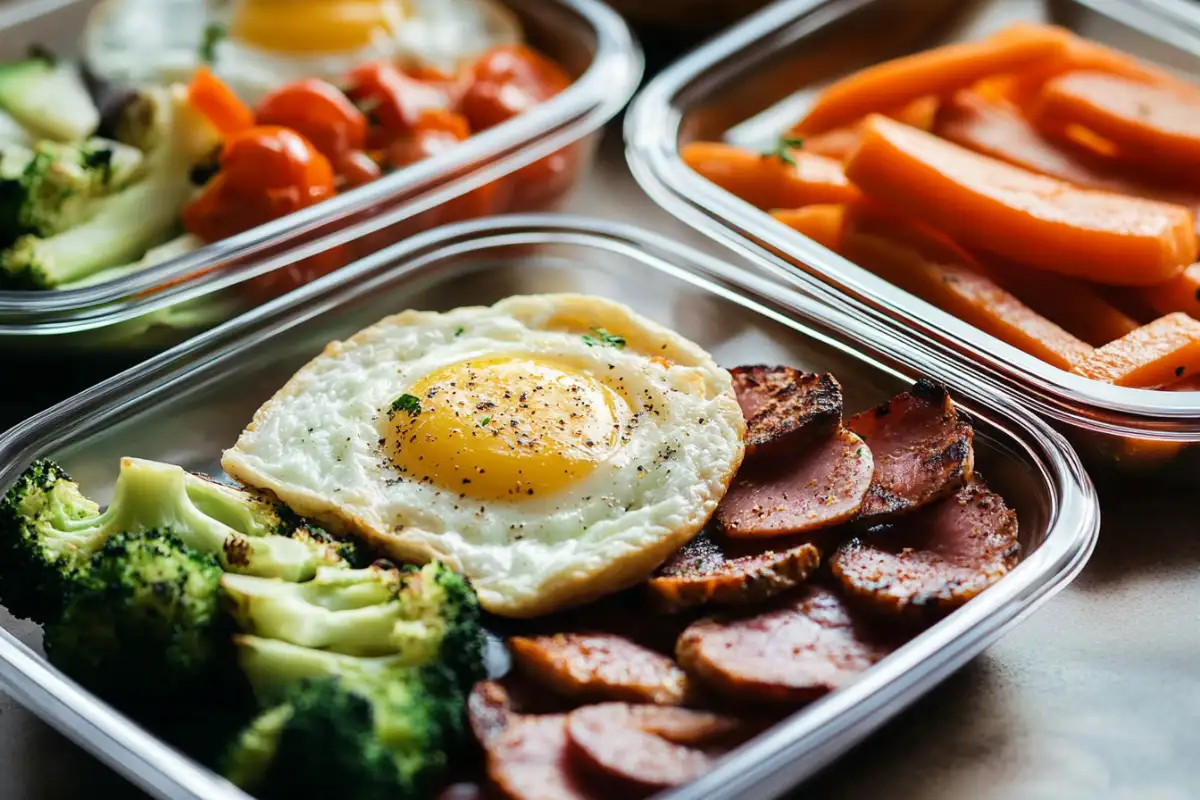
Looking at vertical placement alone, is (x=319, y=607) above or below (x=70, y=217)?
below

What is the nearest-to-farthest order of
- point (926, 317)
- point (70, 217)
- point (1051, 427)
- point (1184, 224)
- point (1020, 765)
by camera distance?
point (1020, 765) < point (1051, 427) < point (926, 317) < point (1184, 224) < point (70, 217)

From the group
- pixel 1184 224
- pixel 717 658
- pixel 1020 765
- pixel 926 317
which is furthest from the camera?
pixel 1184 224

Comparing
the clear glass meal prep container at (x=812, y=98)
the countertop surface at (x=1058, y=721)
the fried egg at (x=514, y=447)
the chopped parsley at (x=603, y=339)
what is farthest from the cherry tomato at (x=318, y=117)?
the countertop surface at (x=1058, y=721)

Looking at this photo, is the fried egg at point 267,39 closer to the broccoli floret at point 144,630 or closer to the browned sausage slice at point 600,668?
the broccoli floret at point 144,630

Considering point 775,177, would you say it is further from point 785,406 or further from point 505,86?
point 785,406

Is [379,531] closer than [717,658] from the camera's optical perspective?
Result: No

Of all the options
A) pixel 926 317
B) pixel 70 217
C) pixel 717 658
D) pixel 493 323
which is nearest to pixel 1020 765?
pixel 717 658

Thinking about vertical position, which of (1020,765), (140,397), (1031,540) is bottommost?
(1020,765)

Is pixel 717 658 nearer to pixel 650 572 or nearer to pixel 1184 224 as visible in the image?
pixel 650 572
